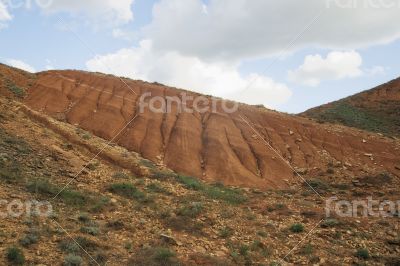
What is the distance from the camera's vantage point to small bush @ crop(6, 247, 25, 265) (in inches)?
388

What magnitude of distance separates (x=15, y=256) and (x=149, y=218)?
499 centimetres

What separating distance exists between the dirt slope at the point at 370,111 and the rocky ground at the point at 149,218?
2004 cm

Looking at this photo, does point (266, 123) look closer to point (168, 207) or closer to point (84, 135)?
point (84, 135)

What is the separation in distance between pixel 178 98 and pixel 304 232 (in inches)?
655

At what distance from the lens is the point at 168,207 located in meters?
15.5

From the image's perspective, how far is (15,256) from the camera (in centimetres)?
996

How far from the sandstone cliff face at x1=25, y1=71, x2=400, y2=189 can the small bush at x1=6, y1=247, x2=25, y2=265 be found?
40.0 feet

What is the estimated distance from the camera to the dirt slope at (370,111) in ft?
131

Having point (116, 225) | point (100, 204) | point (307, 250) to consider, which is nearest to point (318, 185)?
point (307, 250)

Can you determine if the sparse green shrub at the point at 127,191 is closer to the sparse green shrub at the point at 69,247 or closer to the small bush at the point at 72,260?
the sparse green shrub at the point at 69,247

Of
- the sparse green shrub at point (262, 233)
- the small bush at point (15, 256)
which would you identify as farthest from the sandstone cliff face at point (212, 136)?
the small bush at point (15, 256)

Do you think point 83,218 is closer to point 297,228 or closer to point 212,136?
point 297,228

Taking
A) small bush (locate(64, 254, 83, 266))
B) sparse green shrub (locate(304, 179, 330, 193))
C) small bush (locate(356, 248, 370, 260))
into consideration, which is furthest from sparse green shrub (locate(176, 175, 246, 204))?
small bush (locate(64, 254, 83, 266))

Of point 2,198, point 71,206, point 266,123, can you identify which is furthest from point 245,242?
point 266,123
